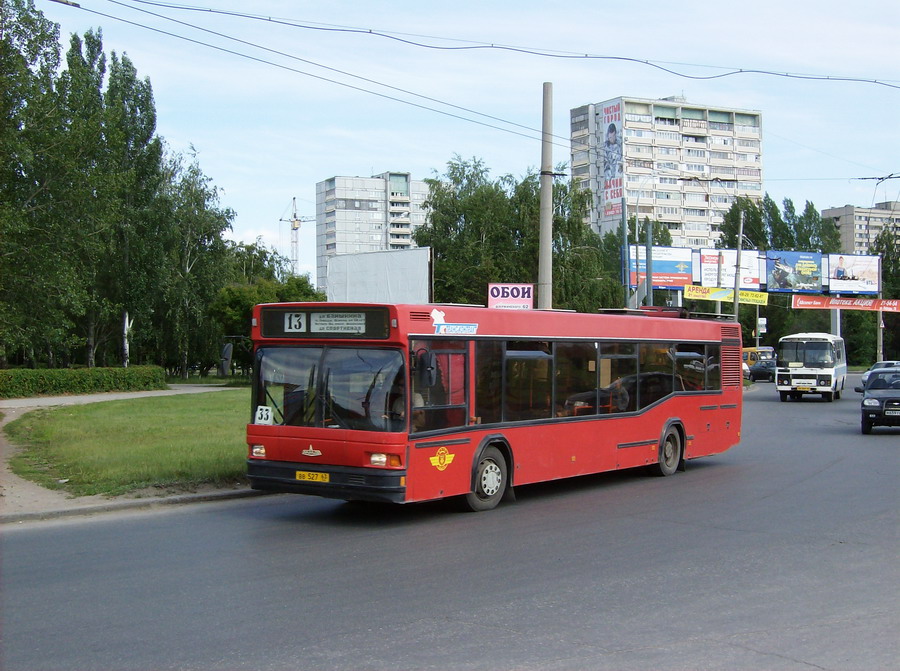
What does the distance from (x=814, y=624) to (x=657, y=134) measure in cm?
13496

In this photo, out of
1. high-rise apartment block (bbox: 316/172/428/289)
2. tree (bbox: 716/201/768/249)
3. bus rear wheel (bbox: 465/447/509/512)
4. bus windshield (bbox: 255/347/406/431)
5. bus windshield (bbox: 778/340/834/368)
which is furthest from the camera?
high-rise apartment block (bbox: 316/172/428/289)

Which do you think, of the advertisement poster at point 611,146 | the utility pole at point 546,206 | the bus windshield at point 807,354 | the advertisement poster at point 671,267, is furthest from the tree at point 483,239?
the advertisement poster at point 611,146

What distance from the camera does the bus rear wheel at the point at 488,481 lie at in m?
12.0

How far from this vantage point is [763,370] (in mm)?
63625

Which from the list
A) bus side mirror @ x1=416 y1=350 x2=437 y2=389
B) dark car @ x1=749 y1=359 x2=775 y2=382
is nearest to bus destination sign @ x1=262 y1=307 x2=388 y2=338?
bus side mirror @ x1=416 y1=350 x2=437 y2=389

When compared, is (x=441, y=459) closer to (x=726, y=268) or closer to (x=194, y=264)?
(x=194, y=264)

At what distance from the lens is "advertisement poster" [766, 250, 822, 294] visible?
2653 inches

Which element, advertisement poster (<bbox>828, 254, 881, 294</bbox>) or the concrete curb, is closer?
the concrete curb

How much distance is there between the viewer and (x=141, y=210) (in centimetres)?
5269

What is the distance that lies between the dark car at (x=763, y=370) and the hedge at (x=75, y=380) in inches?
1503

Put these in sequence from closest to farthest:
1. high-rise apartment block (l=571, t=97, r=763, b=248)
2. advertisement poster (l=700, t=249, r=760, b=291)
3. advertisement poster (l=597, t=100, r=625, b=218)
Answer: advertisement poster (l=700, t=249, r=760, b=291), advertisement poster (l=597, t=100, r=625, b=218), high-rise apartment block (l=571, t=97, r=763, b=248)

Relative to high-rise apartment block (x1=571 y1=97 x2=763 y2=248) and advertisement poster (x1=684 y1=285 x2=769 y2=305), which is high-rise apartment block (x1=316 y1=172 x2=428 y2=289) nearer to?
high-rise apartment block (x1=571 y1=97 x2=763 y2=248)

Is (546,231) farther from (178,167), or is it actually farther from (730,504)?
(178,167)

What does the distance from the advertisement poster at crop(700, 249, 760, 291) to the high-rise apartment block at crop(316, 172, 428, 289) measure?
110 metres
